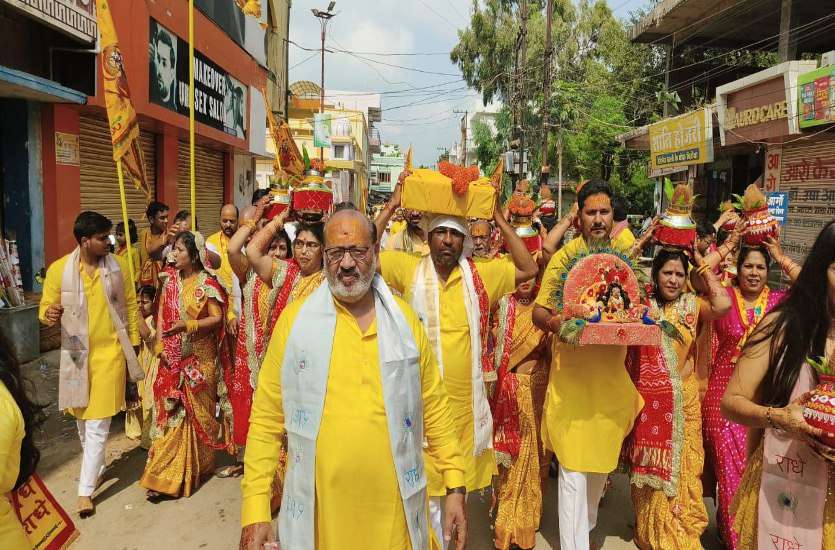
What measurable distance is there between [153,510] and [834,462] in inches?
168

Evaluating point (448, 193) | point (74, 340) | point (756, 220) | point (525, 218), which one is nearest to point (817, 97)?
point (525, 218)

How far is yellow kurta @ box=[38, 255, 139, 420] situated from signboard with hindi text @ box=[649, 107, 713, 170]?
14926mm

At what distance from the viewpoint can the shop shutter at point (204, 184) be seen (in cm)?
1338

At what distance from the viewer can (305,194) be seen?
4.08 meters

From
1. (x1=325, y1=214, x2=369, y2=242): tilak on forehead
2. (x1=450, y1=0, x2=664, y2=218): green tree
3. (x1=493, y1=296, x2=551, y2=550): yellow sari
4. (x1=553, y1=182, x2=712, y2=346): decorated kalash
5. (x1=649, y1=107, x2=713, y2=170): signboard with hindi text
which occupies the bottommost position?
(x1=493, y1=296, x2=551, y2=550): yellow sari

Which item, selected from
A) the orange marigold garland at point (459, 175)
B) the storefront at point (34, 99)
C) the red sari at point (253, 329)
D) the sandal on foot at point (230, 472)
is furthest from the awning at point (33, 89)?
the orange marigold garland at point (459, 175)

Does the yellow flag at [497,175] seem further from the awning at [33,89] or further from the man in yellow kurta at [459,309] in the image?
the awning at [33,89]

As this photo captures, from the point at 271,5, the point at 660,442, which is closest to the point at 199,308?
the point at 660,442

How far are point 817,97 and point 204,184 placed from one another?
1310 cm

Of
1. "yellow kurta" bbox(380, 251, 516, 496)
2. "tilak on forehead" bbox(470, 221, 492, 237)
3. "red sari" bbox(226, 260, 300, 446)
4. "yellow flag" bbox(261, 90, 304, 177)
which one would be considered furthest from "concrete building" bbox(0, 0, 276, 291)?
"yellow kurta" bbox(380, 251, 516, 496)

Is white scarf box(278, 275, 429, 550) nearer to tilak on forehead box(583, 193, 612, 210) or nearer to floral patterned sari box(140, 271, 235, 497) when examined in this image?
tilak on forehead box(583, 193, 612, 210)

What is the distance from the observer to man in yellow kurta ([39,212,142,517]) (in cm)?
445

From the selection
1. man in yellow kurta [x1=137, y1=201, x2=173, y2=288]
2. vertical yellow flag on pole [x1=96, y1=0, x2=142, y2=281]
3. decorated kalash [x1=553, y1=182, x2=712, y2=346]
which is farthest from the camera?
man in yellow kurta [x1=137, y1=201, x2=173, y2=288]

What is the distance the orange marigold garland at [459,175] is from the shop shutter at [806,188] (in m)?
10.8
